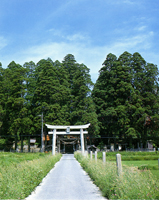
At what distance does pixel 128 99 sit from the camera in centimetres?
4050

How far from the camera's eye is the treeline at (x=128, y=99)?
36625mm

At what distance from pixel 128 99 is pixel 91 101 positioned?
796 cm

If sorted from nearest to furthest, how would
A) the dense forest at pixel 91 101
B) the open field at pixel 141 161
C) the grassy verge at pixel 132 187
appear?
1. the grassy verge at pixel 132 187
2. the open field at pixel 141 161
3. the dense forest at pixel 91 101

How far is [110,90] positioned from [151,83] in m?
7.37

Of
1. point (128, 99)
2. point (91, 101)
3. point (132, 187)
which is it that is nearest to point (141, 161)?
point (91, 101)

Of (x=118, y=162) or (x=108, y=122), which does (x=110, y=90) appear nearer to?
(x=108, y=122)

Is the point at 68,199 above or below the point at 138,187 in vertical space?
below

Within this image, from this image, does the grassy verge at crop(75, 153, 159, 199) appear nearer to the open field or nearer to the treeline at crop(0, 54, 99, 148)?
the open field

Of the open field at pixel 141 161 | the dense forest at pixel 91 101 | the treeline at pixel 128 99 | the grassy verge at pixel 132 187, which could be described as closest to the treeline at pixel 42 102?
the dense forest at pixel 91 101

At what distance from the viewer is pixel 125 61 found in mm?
42094

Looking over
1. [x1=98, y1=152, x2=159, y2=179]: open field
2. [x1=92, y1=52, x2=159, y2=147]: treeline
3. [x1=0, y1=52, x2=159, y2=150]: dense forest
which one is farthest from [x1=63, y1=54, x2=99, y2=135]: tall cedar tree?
[x1=98, y1=152, x2=159, y2=179]: open field

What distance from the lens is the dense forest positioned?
3547 centimetres

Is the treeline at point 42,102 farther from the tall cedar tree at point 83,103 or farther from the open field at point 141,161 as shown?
the open field at point 141,161

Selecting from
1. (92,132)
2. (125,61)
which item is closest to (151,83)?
(125,61)
